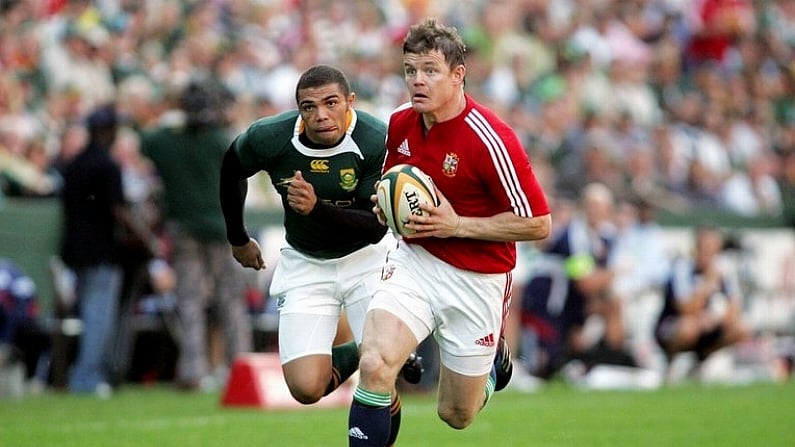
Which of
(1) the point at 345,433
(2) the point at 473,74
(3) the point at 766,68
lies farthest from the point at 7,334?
(3) the point at 766,68

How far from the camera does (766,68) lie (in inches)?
1008

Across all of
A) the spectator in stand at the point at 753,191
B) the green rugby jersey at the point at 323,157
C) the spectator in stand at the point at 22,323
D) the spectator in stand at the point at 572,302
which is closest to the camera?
the green rugby jersey at the point at 323,157

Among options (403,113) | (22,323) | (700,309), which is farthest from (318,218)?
(700,309)

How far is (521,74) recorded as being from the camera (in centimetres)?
2145

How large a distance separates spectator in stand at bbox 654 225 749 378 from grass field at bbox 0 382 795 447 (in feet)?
7.62

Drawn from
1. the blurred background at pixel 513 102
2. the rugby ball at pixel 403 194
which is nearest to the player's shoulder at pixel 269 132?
the rugby ball at pixel 403 194

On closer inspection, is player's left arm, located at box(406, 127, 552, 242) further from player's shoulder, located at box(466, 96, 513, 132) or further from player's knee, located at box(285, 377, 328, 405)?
player's knee, located at box(285, 377, 328, 405)

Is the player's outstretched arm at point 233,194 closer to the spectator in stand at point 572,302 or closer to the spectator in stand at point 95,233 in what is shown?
the spectator in stand at point 95,233

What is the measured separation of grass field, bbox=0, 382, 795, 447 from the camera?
1047cm

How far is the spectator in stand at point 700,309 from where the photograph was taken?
17.1 metres

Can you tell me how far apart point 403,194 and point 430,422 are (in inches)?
183

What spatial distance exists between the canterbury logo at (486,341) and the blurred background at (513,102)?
267 inches

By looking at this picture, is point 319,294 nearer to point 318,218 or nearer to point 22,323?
point 318,218

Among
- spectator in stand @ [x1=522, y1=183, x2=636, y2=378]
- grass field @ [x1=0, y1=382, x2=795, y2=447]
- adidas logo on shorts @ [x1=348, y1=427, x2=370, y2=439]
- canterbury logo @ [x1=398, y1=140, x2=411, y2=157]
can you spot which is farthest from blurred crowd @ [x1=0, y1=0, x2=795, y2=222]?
adidas logo on shorts @ [x1=348, y1=427, x2=370, y2=439]
